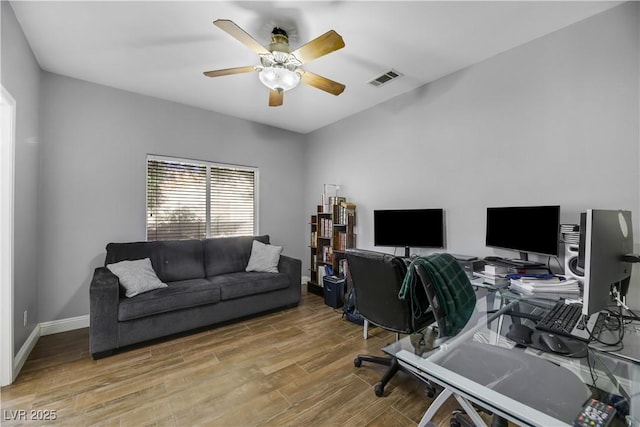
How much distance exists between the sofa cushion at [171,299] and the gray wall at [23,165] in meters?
0.76

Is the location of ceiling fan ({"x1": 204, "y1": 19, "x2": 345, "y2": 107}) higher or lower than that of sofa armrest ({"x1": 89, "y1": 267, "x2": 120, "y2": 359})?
higher

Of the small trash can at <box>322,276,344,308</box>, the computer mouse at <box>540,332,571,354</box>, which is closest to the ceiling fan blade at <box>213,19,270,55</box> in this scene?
the computer mouse at <box>540,332,571,354</box>

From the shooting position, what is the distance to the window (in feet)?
11.8

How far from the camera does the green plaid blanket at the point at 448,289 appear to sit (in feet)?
4.80

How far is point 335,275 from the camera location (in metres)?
4.00

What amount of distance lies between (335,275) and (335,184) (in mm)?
1474

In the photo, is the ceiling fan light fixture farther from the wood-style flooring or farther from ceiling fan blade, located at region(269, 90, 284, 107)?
the wood-style flooring

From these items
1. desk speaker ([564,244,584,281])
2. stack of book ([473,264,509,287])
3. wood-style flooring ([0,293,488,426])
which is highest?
desk speaker ([564,244,584,281])

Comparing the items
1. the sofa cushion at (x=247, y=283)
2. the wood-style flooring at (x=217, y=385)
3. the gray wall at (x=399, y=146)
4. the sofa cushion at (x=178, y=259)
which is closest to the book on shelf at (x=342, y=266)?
the gray wall at (x=399, y=146)

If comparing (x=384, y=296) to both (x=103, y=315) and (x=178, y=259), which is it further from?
(x=178, y=259)

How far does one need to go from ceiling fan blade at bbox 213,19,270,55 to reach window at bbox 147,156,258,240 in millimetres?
2350

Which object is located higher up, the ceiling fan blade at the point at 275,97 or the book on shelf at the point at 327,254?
the ceiling fan blade at the point at 275,97

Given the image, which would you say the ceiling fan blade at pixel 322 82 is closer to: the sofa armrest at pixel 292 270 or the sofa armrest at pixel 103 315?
the sofa armrest at pixel 292 270

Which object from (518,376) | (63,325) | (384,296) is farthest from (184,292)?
(518,376)
